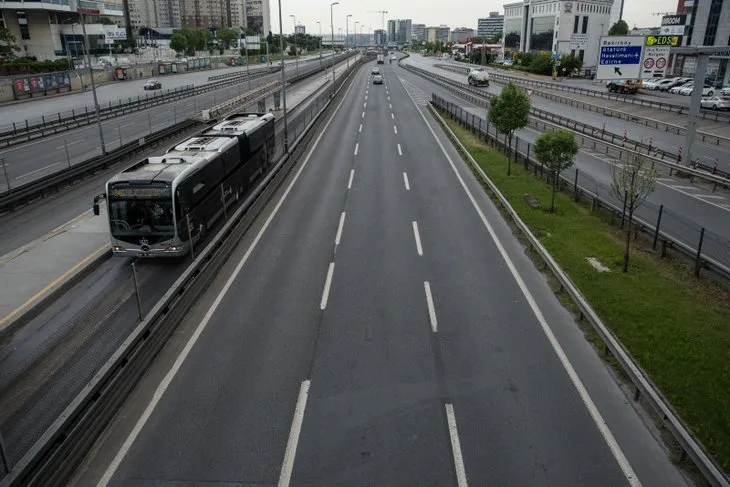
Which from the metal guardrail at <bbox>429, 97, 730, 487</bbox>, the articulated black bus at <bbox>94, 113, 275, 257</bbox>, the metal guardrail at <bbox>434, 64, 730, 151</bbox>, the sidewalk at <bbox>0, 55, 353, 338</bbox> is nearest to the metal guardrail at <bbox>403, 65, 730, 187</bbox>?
the metal guardrail at <bbox>434, 64, 730, 151</bbox>

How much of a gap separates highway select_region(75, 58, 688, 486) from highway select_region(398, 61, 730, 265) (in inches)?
228

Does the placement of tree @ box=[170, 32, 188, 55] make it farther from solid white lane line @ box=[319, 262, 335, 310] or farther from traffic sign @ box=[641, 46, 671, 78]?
solid white lane line @ box=[319, 262, 335, 310]

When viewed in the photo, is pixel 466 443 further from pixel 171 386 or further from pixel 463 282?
pixel 463 282

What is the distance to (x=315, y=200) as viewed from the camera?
1012 inches

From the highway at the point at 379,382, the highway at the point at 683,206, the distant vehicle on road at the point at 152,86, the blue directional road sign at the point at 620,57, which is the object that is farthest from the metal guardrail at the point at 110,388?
the distant vehicle on road at the point at 152,86

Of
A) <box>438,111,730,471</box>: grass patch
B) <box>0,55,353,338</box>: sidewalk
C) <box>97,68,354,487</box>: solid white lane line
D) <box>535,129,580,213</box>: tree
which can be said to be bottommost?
<box>97,68,354,487</box>: solid white lane line

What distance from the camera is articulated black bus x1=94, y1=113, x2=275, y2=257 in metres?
16.9

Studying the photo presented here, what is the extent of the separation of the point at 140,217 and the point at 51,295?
148 inches

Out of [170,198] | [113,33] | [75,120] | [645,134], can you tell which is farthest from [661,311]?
[113,33]

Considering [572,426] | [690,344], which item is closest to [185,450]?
[572,426]

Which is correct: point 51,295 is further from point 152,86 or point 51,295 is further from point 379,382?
point 152,86

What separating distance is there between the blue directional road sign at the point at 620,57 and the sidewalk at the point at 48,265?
27.0 meters

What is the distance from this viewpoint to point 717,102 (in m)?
55.3

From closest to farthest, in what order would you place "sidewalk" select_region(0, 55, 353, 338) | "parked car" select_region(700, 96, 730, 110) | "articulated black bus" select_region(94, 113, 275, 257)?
"sidewalk" select_region(0, 55, 353, 338) < "articulated black bus" select_region(94, 113, 275, 257) < "parked car" select_region(700, 96, 730, 110)
